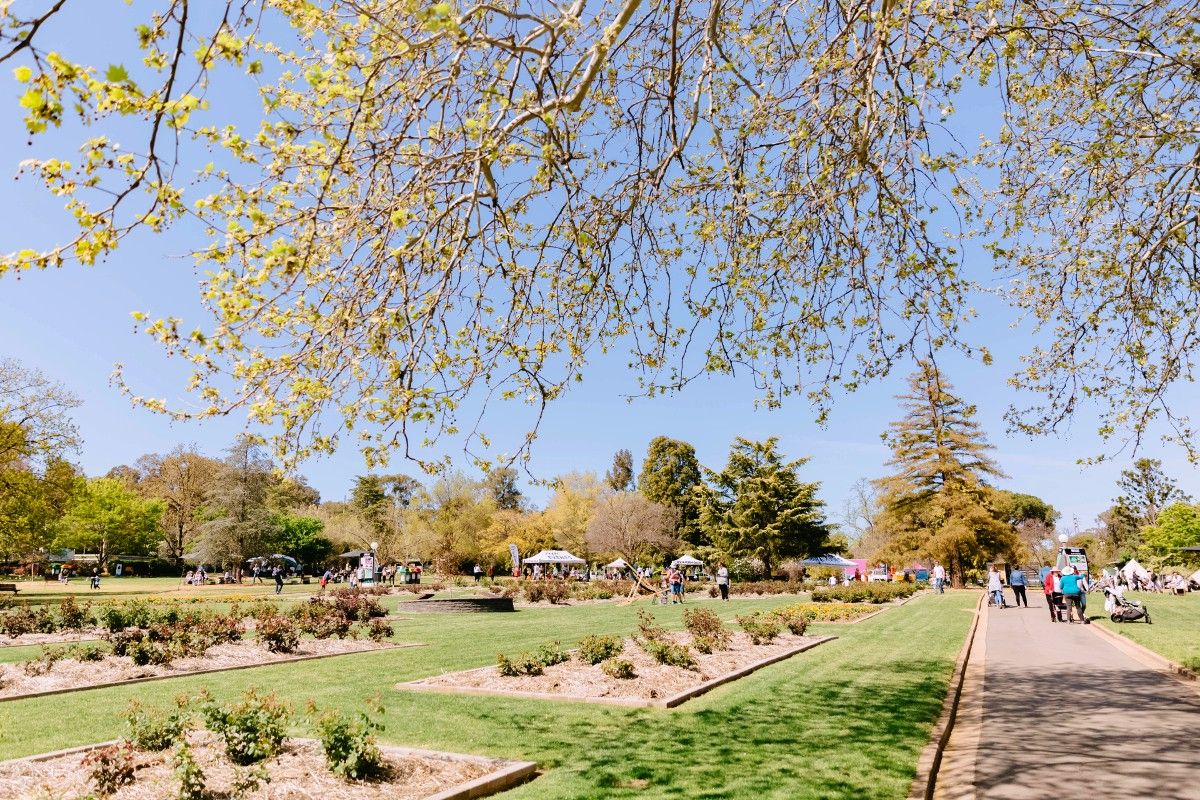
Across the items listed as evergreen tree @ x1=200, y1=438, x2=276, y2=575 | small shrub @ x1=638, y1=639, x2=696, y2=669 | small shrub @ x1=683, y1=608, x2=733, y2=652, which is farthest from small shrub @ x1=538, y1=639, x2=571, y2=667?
evergreen tree @ x1=200, y1=438, x2=276, y2=575


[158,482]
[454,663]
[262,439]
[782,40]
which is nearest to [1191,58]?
[782,40]

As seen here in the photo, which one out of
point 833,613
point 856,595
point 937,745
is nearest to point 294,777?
point 937,745

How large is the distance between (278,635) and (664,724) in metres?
8.66

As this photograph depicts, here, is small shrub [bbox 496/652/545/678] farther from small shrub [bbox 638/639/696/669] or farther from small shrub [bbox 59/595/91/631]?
small shrub [bbox 59/595/91/631]

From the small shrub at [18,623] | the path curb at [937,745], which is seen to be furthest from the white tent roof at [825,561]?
the small shrub at [18,623]

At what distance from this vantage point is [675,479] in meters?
70.9

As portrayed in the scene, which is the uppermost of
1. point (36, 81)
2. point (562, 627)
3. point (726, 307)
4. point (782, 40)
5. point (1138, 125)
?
point (782, 40)

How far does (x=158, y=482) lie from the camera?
252ft

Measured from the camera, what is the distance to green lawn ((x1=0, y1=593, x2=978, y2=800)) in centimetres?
591

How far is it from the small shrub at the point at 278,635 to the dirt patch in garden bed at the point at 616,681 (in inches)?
168

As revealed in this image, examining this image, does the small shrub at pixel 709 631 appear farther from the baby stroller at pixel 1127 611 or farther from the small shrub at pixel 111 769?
the baby stroller at pixel 1127 611

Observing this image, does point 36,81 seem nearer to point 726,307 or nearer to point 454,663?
point 726,307

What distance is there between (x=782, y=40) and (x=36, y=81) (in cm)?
782

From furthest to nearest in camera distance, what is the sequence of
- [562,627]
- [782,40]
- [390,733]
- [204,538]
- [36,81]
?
[204,538] < [562,627] < [782,40] < [390,733] < [36,81]
